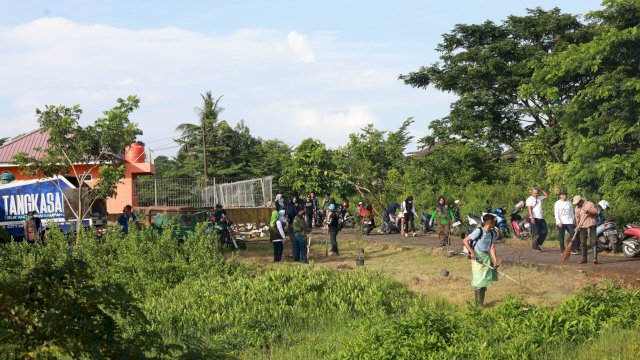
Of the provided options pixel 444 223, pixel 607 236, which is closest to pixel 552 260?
→ pixel 607 236

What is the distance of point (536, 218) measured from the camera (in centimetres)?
2016

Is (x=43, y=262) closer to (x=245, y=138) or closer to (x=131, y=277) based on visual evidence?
(x=131, y=277)

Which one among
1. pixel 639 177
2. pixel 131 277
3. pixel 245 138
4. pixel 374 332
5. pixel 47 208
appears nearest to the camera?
pixel 374 332

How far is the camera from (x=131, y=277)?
16.8 metres

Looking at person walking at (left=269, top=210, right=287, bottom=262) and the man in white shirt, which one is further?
person walking at (left=269, top=210, right=287, bottom=262)

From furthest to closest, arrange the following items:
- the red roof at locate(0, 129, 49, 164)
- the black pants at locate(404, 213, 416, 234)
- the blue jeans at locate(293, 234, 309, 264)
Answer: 1. the red roof at locate(0, 129, 49, 164)
2. the black pants at locate(404, 213, 416, 234)
3. the blue jeans at locate(293, 234, 309, 264)

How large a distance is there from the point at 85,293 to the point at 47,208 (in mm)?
22212

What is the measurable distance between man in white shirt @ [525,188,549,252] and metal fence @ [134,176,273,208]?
1769 centimetres

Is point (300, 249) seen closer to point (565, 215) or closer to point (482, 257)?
point (565, 215)

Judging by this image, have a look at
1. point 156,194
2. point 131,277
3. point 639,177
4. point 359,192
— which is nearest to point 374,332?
point 131,277

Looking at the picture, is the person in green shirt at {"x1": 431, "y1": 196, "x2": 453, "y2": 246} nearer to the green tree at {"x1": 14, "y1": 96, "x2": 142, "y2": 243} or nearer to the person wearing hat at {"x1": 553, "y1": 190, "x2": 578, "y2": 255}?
the person wearing hat at {"x1": 553, "y1": 190, "x2": 578, "y2": 255}

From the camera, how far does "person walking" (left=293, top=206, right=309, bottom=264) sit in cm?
2070

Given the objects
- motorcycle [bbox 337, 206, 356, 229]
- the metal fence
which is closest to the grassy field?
motorcycle [bbox 337, 206, 356, 229]

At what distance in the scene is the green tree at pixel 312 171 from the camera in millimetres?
37906
